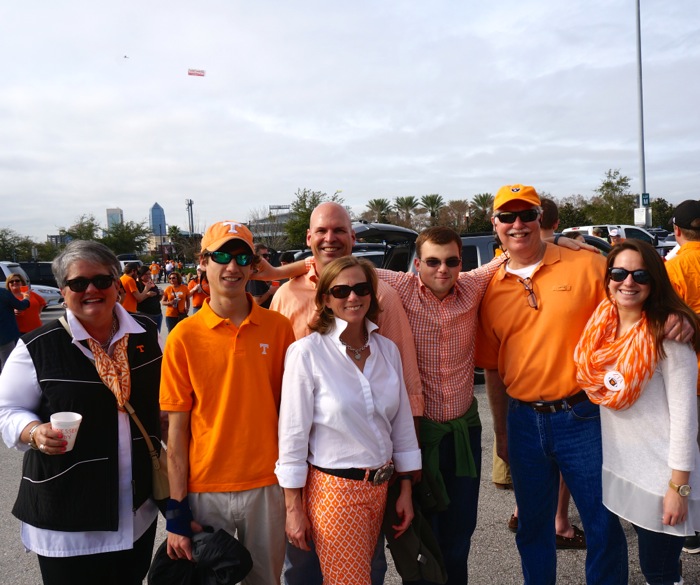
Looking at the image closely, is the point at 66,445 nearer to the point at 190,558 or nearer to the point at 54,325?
the point at 54,325

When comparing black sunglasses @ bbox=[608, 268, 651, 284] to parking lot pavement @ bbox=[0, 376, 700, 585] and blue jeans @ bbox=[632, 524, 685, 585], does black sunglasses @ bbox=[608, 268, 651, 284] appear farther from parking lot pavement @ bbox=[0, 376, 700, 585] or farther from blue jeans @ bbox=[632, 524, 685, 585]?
parking lot pavement @ bbox=[0, 376, 700, 585]

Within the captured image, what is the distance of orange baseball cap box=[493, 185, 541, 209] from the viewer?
268 centimetres

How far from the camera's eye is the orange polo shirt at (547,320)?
2539mm

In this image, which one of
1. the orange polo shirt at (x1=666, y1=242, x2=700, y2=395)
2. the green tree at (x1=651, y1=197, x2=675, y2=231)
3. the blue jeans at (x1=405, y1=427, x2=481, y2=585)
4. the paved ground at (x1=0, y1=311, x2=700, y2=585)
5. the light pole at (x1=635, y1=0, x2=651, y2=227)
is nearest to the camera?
the blue jeans at (x1=405, y1=427, x2=481, y2=585)

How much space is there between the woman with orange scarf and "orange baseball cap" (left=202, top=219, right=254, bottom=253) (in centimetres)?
164

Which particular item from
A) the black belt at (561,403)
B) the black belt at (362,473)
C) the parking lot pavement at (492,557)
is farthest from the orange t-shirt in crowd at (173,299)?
the black belt at (561,403)

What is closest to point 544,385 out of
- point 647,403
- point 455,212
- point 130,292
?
point 647,403

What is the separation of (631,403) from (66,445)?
7.58ft

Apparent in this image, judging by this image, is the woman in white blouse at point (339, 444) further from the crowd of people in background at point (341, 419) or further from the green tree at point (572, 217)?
the green tree at point (572, 217)

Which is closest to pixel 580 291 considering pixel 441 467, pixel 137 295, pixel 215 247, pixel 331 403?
pixel 441 467

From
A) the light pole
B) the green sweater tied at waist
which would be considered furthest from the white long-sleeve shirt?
the light pole

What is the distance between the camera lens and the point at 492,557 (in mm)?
3371

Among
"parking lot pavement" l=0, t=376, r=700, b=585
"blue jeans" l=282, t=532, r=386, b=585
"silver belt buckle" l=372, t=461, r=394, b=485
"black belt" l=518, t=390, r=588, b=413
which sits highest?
"black belt" l=518, t=390, r=588, b=413

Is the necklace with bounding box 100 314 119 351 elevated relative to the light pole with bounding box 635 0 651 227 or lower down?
lower down
